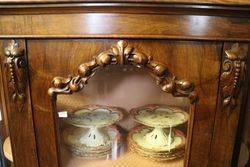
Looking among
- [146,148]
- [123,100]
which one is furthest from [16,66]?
[146,148]

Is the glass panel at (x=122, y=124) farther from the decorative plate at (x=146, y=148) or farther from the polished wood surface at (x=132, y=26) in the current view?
the polished wood surface at (x=132, y=26)

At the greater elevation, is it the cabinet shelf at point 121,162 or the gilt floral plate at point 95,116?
the gilt floral plate at point 95,116

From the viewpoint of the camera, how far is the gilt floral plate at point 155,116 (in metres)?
0.61

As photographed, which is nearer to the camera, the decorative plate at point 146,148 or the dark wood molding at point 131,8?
the dark wood molding at point 131,8

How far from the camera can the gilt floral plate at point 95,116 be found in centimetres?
61

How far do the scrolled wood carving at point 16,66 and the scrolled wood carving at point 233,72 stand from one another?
1.23 feet

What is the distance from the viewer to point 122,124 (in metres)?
0.64

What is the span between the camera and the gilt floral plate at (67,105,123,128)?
0.61m

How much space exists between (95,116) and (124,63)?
20cm

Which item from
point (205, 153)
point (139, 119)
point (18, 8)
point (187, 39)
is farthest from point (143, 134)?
point (18, 8)

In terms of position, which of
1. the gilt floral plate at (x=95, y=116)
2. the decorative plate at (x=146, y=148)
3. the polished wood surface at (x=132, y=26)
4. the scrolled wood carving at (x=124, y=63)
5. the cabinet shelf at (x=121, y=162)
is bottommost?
the cabinet shelf at (x=121, y=162)

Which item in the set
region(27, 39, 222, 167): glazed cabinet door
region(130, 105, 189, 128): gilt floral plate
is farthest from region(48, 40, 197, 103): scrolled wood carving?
region(130, 105, 189, 128): gilt floral plate

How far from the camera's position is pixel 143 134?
2.11 feet

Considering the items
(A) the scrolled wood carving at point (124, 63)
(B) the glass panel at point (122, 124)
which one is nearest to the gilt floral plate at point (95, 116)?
(B) the glass panel at point (122, 124)
